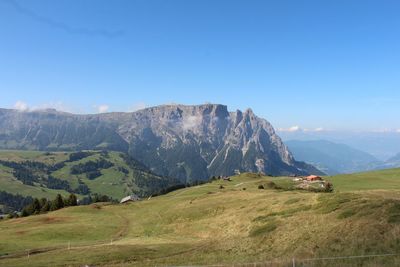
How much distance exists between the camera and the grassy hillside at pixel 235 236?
44.5 m

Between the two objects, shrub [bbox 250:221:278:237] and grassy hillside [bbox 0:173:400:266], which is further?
shrub [bbox 250:221:278:237]

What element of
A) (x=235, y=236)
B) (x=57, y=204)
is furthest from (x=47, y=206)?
(x=235, y=236)

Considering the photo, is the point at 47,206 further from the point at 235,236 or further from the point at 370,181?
the point at 370,181

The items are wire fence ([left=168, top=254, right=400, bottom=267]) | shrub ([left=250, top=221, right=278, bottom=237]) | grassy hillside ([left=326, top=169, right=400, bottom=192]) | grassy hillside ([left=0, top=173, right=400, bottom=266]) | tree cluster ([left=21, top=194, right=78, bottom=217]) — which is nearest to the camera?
wire fence ([left=168, top=254, right=400, bottom=267])

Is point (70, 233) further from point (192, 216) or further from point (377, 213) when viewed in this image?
point (377, 213)

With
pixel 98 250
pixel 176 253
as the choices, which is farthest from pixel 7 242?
pixel 176 253

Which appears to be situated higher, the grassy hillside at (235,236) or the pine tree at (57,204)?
the grassy hillside at (235,236)

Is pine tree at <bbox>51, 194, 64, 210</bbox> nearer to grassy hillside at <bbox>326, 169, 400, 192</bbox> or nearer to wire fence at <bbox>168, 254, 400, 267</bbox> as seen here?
grassy hillside at <bbox>326, 169, 400, 192</bbox>

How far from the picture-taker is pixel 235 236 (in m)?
63.2

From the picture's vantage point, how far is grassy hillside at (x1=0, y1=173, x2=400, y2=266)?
146ft

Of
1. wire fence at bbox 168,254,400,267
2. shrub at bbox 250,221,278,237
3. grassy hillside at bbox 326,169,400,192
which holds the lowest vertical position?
grassy hillside at bbox 326,169,400,192

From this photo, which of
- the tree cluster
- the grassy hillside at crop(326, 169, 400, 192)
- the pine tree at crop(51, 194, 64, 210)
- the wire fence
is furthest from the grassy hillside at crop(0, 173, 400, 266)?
the tree cluster

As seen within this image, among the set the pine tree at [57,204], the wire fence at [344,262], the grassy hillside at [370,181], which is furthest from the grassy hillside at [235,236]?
the pine tree at [57,204]

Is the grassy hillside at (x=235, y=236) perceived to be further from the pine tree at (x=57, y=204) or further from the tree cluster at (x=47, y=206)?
the tree cluster at (x=47, y=206)
